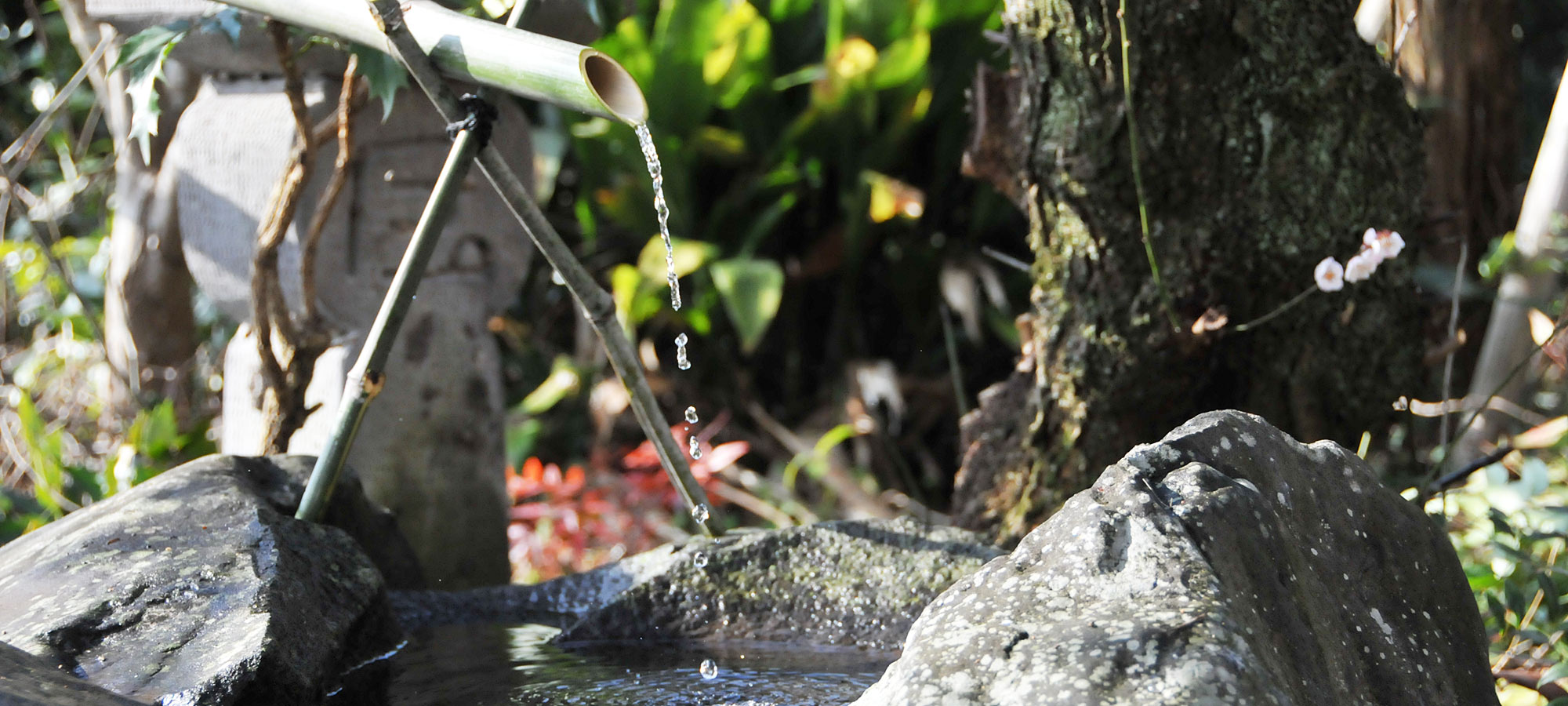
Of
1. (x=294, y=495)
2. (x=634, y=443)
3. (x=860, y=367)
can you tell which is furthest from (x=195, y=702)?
(x=634, y=443)

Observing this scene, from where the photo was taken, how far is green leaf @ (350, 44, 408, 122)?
1.84 metres

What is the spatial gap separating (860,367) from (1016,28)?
215cm

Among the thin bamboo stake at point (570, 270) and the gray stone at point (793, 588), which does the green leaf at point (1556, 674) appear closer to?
the gray stone at point (793, 588)

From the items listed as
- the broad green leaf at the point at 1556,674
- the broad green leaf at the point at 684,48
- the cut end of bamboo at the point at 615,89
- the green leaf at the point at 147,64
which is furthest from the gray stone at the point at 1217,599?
the broad green leaf at the point at 684,48

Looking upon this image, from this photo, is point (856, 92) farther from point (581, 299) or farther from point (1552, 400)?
point (1552, 400)

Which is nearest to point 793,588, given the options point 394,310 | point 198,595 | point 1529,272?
point 394,310

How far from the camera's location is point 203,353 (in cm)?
471

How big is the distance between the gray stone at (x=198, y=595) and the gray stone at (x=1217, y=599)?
81 cm

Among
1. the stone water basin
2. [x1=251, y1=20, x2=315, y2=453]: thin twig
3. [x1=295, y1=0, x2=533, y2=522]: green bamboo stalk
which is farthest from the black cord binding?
the stone water basin

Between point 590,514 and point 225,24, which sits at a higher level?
point 225,24

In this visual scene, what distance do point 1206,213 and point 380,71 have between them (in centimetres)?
→ 141

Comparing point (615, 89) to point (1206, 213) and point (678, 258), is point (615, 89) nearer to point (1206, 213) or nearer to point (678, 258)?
point (1206, 213)

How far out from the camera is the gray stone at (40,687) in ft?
3.57

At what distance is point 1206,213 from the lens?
6.84 feet
